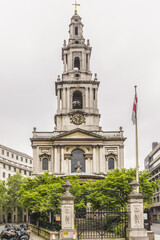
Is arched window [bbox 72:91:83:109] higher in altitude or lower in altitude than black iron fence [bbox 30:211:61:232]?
→ higher

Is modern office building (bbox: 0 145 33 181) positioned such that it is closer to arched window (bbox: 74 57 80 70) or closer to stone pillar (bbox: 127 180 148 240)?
arched window (bbox: 74 57 80 70)

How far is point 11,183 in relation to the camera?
79.4 meters

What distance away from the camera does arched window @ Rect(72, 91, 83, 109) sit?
72625 mm

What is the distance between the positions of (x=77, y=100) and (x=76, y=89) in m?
2.33

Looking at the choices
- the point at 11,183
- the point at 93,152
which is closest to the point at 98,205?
the point at 93,152

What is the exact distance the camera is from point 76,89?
73.0 meters

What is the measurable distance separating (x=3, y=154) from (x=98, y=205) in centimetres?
6458

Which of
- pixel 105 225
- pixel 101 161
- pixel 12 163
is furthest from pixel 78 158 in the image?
pixel 105 225

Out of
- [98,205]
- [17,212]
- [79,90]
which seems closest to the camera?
[98,205]

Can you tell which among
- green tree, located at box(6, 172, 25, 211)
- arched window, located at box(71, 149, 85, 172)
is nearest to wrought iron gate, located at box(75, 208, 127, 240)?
arched window, located at box(71, 149, 85, 172)

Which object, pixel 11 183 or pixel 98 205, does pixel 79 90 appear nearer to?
pixel 11 183

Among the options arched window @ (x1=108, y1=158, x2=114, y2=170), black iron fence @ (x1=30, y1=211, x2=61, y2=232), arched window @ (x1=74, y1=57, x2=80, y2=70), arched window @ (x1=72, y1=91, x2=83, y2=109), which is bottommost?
black iron fence @ (x1=30, y1=211, x2=61, y2=232)

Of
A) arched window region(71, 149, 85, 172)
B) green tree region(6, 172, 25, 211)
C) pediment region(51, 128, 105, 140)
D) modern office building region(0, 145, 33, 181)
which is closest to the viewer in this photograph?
arched window region(71, 149, 85, 172)

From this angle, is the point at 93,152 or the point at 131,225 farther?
the point at 93,152
